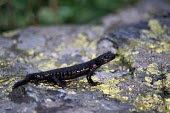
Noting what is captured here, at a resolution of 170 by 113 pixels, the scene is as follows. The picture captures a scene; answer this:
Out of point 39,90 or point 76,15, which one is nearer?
point 39,90

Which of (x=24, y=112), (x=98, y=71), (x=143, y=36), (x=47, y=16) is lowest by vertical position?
(x=24, y=112)

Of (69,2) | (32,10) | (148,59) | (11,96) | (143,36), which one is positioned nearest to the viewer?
(11,96)

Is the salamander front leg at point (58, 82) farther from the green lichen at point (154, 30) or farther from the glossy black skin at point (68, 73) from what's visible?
the green lichen at point (154, 30)

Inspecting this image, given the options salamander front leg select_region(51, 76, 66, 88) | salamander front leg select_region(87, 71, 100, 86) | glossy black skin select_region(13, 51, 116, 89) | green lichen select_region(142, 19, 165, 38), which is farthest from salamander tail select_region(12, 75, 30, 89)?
green lichen select_region(142, 19, 165, 38)

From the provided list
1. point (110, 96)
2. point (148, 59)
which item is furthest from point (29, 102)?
point (148, 59)

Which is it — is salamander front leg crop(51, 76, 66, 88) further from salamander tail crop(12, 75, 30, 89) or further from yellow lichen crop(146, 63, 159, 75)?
yellow lichen crop(146, 63, 159, 75)

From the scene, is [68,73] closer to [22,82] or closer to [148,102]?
[22,82]

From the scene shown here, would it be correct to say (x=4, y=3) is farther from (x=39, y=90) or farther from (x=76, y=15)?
(x=39, y=90)

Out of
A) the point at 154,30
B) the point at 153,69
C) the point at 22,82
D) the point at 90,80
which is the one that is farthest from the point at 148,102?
the point at 154,30
